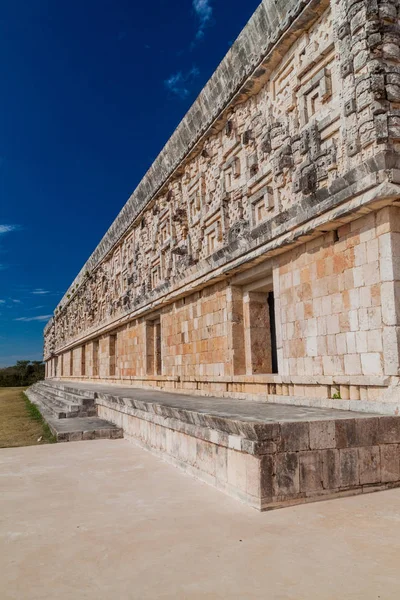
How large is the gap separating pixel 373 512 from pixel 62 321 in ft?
91.3

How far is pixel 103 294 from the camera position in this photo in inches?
685

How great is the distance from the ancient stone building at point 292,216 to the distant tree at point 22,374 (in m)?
42.8

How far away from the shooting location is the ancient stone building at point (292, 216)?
4.64 metres

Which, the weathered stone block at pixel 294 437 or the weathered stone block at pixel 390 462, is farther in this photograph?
the weathered stone block at pixel 390 462

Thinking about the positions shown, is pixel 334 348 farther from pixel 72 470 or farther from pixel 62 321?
pixel 62 321

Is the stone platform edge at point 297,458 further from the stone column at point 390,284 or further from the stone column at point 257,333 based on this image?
the stone column at point 257,333

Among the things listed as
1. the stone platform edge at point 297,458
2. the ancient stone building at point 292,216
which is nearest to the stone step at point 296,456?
the stone platform edge at point 297,458

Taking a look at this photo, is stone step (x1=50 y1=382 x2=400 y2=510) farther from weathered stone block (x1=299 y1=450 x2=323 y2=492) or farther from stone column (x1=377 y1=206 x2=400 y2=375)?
stone column (x1=377 y1=206 x2=400 y2=375)

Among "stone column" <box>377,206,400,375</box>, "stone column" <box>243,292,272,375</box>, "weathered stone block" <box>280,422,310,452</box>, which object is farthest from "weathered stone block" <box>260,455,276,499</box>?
"stone column" <box>243,292,272,375</box>

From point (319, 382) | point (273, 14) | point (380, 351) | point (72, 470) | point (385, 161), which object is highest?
point (273, 14)

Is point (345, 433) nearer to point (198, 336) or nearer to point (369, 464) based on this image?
point (369, 464)

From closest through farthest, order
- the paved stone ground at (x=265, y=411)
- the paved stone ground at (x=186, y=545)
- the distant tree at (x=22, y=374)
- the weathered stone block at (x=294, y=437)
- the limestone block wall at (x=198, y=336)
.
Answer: the paved stone ground at (x=186, y=545), the weathered stone block at (x=294, y=437), the paved stone ground at (x=265, y=411), the limestone block wall at (x=198, y=336), the distant tree at (x=22, y=374)

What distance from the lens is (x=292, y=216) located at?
5.74 meters

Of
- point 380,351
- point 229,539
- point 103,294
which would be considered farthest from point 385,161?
point 103,294
